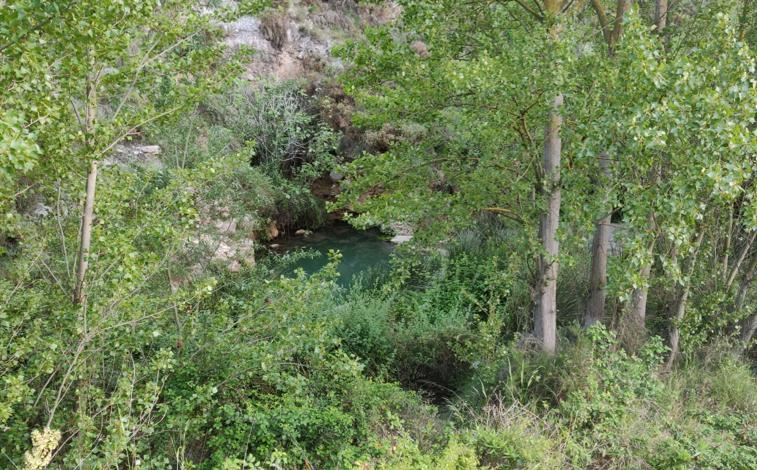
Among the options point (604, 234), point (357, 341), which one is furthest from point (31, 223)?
point (604, 234)

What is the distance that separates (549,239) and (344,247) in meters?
8.26

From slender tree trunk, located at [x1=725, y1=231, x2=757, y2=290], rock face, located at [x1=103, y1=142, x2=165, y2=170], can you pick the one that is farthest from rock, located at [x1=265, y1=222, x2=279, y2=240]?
slender tree trunk, located at [x1=725, y1=231, x2=757, y2=290]

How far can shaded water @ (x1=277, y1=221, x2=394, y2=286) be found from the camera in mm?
11469

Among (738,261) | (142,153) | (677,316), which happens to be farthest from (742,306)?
(142,153)

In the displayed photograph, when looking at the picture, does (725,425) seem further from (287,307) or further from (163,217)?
(163,217)

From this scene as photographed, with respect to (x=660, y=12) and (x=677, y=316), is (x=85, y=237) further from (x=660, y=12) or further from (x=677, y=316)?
(x=660, y=12)

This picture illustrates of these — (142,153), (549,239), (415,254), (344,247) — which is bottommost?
(344,247)

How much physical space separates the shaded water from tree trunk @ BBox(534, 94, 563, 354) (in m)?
5.34

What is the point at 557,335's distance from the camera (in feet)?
19.3

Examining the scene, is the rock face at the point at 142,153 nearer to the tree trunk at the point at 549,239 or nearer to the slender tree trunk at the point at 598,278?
the tree trunk at the point at 549,239

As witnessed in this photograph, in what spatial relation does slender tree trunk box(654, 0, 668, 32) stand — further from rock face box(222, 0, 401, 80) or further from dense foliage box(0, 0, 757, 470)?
rock face box(222, 0, 401, 80)

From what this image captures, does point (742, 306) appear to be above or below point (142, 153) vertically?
below

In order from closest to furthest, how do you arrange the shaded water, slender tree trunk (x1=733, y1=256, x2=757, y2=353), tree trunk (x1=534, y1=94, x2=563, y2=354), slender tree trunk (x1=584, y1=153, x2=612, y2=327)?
tree trunk (x1=534, y1=94, x2=563, y2=354)
slender tree trunk (x1=733, y1=256, x2=757, y2=353)
slender tree trunk (x1=584, y1=153, x2=612, y2=327)
the shaded water

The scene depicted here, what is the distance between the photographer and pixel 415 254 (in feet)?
18.4
